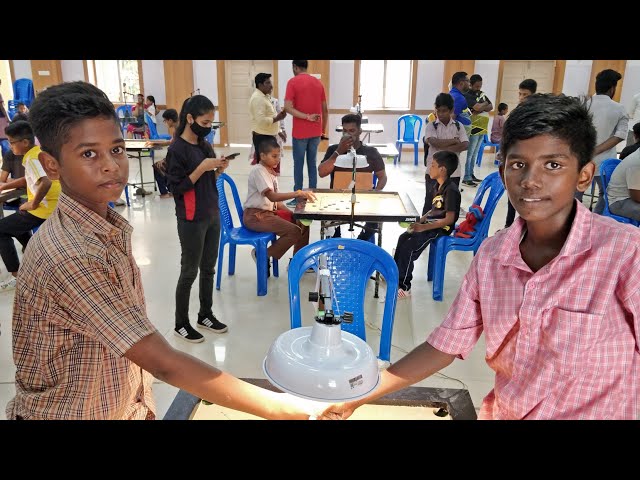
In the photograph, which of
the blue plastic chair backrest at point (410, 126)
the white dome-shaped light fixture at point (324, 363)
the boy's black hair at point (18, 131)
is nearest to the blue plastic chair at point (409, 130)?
the blue plastic chair backrest at point (410, 126)

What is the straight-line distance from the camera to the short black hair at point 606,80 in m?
5.10

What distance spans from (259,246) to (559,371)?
334cm

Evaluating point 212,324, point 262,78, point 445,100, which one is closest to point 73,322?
point 212,324

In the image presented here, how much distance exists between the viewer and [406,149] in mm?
12508

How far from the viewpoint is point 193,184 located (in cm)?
321

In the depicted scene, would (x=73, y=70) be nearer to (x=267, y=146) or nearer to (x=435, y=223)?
(x=267, y=146)

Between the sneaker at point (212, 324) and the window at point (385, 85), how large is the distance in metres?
9.41

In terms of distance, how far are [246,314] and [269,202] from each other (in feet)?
3.41

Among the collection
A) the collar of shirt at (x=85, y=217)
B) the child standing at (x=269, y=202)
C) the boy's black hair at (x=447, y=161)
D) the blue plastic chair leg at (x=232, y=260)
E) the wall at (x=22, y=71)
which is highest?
the wall at (x=22, y=71)

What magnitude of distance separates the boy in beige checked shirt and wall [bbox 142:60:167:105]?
12684mm

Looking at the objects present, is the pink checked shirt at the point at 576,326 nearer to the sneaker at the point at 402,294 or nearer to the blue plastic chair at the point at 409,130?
the sneaker at the point at 402,294

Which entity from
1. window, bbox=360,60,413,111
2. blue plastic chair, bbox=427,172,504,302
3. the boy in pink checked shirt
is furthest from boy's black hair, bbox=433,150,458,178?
window, bbox=360,60,413,111

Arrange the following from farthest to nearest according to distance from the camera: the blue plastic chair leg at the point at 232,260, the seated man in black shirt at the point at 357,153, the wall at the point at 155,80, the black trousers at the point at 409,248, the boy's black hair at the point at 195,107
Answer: the wall at the point at 155,80 < the seated man in black shirt at the point at 357,153 < the blue plastic chair leg at the point at 232,260 < the black trousers at the point at 409,248 < the boy's black hair at the point at 195,107
